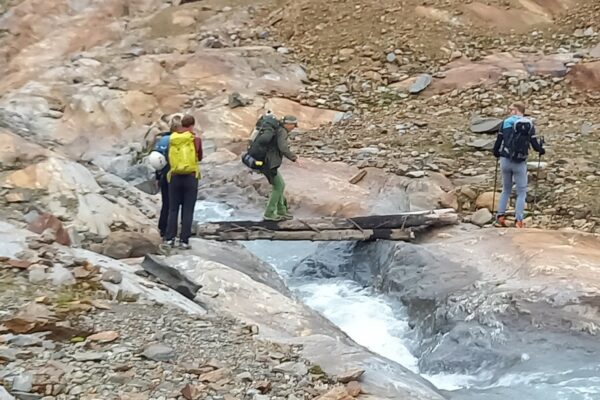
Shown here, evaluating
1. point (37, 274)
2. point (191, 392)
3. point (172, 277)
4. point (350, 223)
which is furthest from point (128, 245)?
point (191, 392)

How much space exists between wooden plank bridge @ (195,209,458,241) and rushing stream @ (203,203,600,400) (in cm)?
72

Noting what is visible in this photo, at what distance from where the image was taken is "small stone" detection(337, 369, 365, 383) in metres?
6.48

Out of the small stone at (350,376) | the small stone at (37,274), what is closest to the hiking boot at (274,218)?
the small stone at (37,274)

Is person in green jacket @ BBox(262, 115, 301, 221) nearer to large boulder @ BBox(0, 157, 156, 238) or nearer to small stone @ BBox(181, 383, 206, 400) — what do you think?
large boulder @ BBox(0, 157, 156, 238)

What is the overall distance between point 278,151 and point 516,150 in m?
Answer: 3.48

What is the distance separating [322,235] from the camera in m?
12.5

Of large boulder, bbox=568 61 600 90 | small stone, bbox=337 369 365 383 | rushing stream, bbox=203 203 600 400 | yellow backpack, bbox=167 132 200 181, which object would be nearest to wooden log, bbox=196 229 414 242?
rushing stream, bbox=203 203 600 400

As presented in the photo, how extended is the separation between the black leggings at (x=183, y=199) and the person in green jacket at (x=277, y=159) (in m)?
1.55

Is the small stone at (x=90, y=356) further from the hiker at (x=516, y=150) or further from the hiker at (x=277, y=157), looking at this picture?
the hiker at (x=516, y=150)

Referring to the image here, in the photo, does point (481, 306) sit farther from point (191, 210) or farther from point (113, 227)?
point (113, 227)

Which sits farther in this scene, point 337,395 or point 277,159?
point 277,159

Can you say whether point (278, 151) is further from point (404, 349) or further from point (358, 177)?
point (358, 177)

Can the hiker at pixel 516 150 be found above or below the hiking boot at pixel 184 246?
above

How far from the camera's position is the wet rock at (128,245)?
33.1ft
